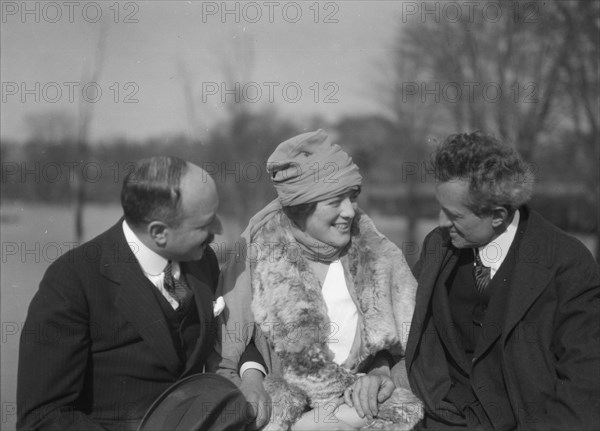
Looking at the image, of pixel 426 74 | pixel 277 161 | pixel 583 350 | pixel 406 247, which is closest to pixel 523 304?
pixel 583 350

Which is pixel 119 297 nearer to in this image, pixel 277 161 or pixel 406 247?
pixel 277 161

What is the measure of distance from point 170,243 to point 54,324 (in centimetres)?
50

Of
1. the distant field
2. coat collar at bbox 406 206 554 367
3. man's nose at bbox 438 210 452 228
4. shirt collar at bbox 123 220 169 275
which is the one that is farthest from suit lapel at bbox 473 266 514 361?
the distant field

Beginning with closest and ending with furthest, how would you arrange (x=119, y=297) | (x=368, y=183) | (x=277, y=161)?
(x=119, y=297) → (x=277, y=161) → (x=368, y=183)

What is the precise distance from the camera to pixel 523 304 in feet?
8.37

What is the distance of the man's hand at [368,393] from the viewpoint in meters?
2.59

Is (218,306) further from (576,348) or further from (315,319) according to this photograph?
(576,348)

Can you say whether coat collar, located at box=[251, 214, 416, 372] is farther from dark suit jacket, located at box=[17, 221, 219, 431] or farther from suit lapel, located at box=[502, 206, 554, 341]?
suit lapel, located at box=[502, 206, 554, 341]

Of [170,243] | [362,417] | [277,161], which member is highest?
[277,161]

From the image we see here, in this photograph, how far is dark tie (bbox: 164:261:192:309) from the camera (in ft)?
8.15

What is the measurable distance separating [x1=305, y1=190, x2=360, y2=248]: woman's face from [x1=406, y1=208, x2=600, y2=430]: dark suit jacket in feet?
1.55

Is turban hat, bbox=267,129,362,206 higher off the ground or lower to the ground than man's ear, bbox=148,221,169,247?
higher

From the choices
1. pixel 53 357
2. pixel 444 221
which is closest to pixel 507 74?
pixel 444 221

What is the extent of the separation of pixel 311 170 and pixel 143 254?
80 cm
